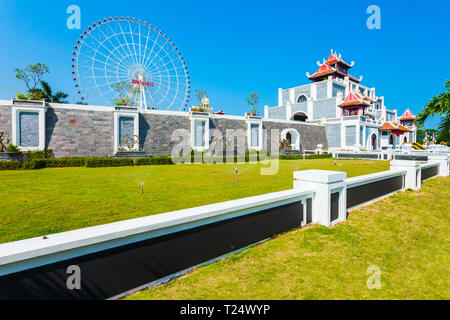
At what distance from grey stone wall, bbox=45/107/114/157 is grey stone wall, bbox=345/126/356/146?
29.4m

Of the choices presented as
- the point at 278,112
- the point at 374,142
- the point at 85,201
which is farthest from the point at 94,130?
the point at 374,142

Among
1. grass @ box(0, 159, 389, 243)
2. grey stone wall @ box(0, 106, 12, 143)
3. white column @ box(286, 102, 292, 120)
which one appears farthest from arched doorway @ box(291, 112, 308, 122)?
grey stone wall @ box(0, 106, 12, 143)

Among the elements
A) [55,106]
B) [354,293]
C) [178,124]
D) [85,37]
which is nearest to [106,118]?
[55,106]

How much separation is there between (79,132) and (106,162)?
5.57 meters

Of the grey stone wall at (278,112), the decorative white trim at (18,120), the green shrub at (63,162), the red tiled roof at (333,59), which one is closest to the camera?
the green shrub at (63,162)

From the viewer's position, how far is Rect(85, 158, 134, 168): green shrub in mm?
14688

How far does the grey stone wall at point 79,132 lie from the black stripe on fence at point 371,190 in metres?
18.7

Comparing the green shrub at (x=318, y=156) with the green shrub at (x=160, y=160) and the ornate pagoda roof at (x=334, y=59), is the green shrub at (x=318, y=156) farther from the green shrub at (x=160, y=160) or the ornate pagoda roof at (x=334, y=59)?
the ornate pagoda roof at (x=334, y=59)

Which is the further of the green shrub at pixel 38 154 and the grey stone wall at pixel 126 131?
the grey stone wall at pixel 126 131

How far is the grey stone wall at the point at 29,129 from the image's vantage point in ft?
53.7

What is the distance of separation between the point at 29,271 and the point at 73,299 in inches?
18.4

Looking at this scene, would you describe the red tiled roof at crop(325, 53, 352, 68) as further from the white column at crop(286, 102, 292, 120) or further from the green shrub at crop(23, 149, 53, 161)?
the green shrub at crop(23, 149, 53, 161)

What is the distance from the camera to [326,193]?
4527mm

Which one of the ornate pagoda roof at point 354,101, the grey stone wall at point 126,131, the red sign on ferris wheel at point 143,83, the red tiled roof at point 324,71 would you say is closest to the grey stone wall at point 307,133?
the ornate pagoda roof at point 354,101
